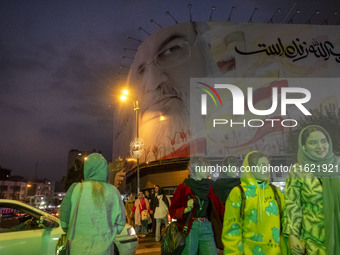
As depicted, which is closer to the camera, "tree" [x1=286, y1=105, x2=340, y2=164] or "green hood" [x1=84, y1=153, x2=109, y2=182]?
"green hood" [x1=84, y1=153, x2=109, y2=182]

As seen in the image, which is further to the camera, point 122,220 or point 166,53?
point 166,53

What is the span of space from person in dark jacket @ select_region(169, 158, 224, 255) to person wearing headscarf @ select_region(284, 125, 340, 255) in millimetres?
Answer: 1618

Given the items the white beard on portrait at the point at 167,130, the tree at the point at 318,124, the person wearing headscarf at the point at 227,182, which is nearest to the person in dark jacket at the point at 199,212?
the person wearing headscarf at the point at 227,182

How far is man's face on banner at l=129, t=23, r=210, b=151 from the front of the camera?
28031 mm

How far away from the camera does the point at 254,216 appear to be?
3006 mm

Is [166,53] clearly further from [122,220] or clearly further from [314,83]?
[122,220]

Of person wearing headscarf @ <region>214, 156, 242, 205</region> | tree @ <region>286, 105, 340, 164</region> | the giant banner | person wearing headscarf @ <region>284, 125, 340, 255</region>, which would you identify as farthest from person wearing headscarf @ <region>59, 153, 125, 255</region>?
the giant banner

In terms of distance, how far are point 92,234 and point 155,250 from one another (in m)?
6.51

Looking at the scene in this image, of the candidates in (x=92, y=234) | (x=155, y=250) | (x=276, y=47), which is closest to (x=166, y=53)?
(x=276, y=47)

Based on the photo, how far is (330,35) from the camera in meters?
31.3

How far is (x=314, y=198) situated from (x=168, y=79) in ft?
88.1

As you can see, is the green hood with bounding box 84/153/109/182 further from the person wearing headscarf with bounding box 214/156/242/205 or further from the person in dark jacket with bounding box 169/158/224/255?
the person wearing headscarf with bounding box 214/156/242/205

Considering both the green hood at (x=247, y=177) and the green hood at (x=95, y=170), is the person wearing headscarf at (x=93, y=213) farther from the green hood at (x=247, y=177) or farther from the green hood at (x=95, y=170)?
the green hood at (x=247, y=177)

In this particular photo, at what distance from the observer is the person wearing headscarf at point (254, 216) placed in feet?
9.61
